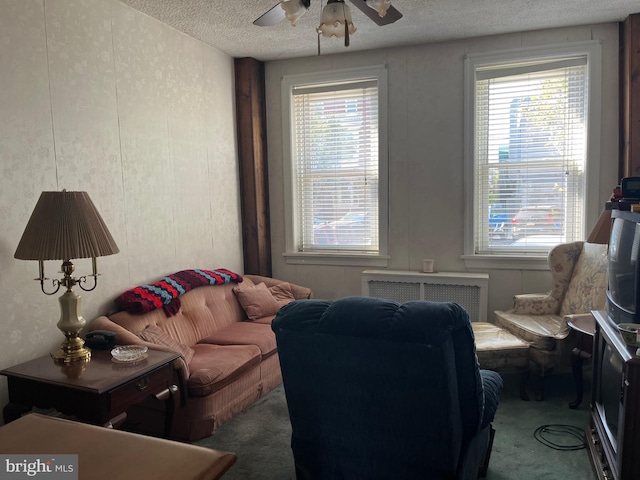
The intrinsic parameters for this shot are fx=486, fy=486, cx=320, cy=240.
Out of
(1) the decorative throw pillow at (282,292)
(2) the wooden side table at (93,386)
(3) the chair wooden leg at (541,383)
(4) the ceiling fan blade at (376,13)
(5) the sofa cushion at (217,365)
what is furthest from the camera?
(1) the decorative throw pillow at (282,292)

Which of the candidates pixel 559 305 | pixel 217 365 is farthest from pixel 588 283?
pixel 217 365

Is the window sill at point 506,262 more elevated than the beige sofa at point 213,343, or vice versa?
the window sill at point 506,262

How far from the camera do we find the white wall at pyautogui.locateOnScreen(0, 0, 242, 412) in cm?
258

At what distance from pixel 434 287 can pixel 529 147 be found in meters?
1.43

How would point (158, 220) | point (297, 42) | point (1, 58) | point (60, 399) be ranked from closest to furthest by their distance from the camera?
point (60, 399)
point (1, 58)
point (158, 220)
point (297, 42)

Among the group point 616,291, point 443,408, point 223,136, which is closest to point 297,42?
point 223,136

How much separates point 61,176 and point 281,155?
2.33 meters

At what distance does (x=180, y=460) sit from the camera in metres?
0.96

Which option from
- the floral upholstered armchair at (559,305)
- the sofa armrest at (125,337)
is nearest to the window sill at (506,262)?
the floral upholstered armchair at (559,305)

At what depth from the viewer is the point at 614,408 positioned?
206 cm

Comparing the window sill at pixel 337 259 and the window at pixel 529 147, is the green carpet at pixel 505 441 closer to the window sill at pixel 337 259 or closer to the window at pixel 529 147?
the window at pixel 529 147

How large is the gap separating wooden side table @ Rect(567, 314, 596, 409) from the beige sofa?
2.01 metres

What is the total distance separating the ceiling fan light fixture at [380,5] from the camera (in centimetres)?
229

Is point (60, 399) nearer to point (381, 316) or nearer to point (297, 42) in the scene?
point (381, 316)
